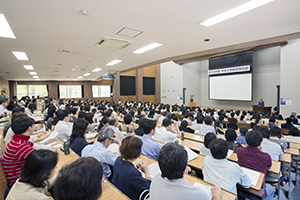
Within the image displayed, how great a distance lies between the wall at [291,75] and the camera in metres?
8.59

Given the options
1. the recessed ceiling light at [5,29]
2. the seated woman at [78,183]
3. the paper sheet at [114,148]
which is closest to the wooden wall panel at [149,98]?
the recessed ceiling light at [5,29]

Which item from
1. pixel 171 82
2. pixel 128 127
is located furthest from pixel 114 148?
pixel 171 82

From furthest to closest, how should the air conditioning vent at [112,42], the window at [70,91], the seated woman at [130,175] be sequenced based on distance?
the window at [70,91] → the air conditioning vent at [112,42] → the seated woman at [130,175]

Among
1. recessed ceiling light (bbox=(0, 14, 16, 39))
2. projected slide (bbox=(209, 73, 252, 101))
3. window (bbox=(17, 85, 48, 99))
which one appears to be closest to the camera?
recessed ceiling light (bbox=(0, 14, 16, 39))

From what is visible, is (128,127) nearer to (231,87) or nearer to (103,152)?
(103,152)

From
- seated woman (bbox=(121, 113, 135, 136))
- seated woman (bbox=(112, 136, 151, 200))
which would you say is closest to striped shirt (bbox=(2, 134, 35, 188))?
seated woman (bbox=(112, 136, 151, 200))

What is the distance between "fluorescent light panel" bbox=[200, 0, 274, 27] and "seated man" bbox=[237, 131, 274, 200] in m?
2.21

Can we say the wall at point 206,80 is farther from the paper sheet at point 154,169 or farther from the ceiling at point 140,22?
the paper sheet at point 154,169

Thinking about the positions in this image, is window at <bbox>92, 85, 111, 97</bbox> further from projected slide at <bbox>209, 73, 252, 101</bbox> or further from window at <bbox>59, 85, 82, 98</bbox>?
projected slide at <bbox>209, 73, 252, 101</bbox>

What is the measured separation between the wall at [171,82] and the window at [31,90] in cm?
1340

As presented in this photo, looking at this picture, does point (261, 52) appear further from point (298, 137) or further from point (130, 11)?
point (130, 11)

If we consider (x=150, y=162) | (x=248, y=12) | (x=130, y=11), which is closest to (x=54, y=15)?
(x=130, y=11)

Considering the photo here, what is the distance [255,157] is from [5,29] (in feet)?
17.9

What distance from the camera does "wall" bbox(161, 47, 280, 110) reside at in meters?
11.9
